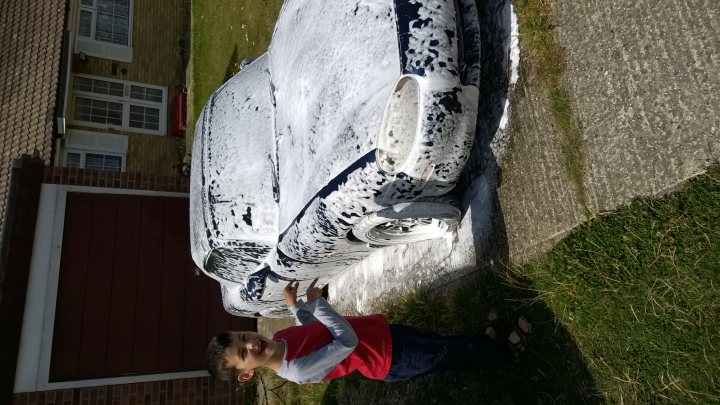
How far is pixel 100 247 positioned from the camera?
6559mm

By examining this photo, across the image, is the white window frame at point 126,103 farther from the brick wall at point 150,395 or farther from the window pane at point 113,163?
the brick wall at point 150,395

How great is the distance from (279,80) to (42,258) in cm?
401

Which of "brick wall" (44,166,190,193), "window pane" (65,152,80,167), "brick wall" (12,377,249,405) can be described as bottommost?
"brick wall" (12,377,249,405)

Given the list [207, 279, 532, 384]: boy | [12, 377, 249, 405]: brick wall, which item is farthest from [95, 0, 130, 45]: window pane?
[207, 279, 532, 384]: boy

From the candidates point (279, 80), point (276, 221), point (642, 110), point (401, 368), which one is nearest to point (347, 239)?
point (276, 221)

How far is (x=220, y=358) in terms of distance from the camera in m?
2.77

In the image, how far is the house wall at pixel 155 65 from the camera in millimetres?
11469

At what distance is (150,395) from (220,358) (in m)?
4.16

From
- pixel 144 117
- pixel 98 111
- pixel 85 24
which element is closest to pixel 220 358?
pixel 98 111

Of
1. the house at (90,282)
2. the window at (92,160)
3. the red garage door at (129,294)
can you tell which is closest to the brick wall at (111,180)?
the house at (90,282)

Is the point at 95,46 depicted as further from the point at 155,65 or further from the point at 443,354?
the point at 443,354

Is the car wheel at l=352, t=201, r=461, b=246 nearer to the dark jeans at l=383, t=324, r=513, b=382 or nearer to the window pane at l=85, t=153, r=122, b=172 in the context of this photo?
the dark jeans at l=383, t=324, r=513, b=382

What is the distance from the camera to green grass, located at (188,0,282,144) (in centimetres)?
835

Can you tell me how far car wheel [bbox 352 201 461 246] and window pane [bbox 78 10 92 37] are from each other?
1049 cm
